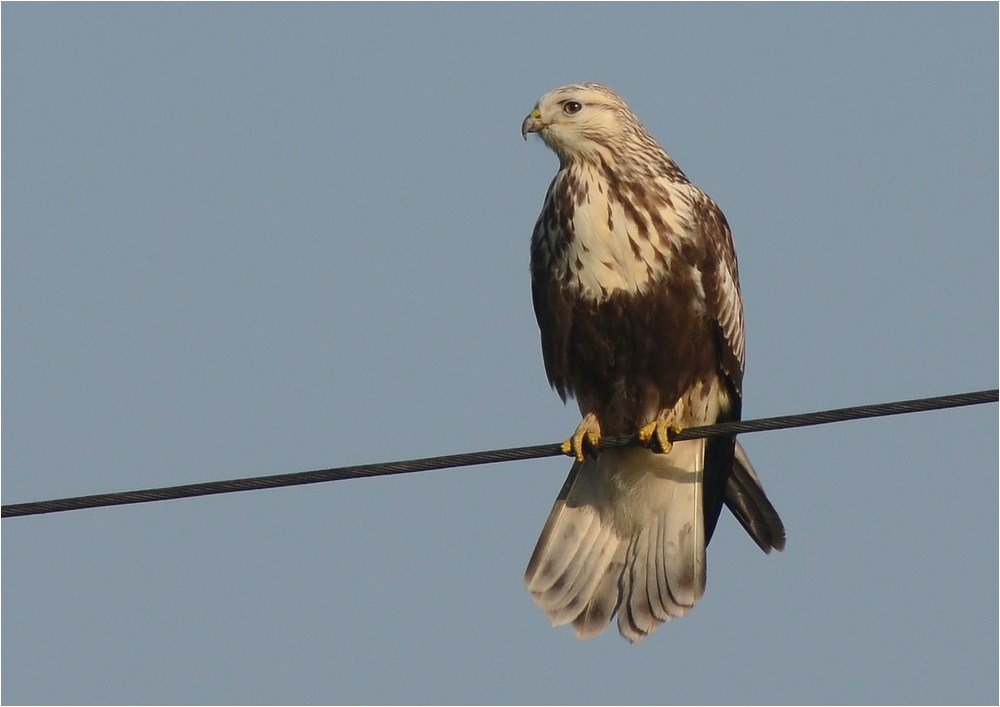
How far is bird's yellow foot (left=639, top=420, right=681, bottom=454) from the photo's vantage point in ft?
25.0

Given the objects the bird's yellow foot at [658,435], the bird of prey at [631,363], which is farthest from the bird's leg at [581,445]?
the bird's yellow foot at [658,435]

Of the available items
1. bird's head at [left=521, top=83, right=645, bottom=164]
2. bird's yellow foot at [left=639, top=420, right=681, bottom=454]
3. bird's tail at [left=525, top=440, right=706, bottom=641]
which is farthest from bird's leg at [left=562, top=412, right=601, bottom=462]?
bird's head at [left=521, top=83, right=645, bottom=164]

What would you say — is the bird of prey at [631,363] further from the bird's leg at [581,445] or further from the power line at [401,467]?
the power line at [401,467]

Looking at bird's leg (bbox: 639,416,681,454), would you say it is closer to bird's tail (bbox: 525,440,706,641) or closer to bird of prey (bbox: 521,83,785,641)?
bird of prey (bbox: 521,83,785,641)

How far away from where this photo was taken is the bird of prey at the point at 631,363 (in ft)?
25.2

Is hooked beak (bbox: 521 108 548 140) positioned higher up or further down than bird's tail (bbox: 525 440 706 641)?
higher up

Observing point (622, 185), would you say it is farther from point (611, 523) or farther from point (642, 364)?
point (611, 523)

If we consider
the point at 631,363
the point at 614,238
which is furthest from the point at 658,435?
the point at 614,238

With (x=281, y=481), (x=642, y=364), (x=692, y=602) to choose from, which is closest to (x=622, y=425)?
(x=642, y=364)

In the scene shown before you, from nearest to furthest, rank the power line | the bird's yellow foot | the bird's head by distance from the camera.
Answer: the power line → the bird's yellow foot → the bird's head

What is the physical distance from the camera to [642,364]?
779 cm

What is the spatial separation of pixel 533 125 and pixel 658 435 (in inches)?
63.7

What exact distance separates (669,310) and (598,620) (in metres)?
1.62

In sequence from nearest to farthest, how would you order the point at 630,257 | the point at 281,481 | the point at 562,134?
the point at 281,481
the point at 630,257
the point at 562,134
